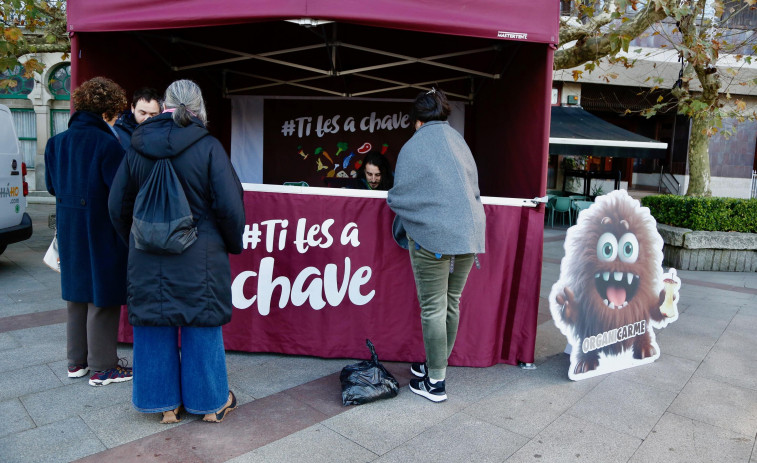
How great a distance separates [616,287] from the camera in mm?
3920

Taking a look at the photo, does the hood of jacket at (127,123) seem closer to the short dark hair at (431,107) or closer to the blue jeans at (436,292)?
the short dark hair at (431,107)

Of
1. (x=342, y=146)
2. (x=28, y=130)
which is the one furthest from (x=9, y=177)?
(x=28, y=130)

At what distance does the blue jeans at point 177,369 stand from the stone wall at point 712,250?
25.5ft

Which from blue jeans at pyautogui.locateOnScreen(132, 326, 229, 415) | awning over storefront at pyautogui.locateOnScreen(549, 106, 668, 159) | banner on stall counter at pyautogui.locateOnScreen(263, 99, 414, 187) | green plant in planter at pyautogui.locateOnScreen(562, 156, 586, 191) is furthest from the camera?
green plant in planter at pyautogui.locateOnScreen(562, 156, 586, 191)

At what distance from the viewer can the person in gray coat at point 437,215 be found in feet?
10.2

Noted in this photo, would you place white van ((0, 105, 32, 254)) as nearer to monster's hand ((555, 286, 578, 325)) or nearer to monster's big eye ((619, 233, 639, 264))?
monster's hand ((555, 286, 578, 325))

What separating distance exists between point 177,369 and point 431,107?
2.10 meters

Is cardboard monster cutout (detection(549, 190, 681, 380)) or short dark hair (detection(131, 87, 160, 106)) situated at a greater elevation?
short dark hair (detection(131, 87, 160, 106))

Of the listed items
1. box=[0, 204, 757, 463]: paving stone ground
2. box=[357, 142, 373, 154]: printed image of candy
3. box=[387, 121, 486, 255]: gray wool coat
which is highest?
box=[357, 142, 373, 154]: printed image of candy

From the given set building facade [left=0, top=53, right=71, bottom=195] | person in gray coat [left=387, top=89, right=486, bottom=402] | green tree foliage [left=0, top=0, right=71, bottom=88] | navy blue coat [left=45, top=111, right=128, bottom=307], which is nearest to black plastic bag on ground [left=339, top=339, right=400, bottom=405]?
person in gray coat [left=387, top=89, right=486, bottom=402]

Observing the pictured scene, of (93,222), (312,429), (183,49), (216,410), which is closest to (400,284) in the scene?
(312,429)

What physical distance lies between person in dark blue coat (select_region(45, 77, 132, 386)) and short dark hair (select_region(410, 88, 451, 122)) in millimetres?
1874

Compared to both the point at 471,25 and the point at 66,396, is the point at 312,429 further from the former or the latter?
the point at 471,25

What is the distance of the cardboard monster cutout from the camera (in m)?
3.73
